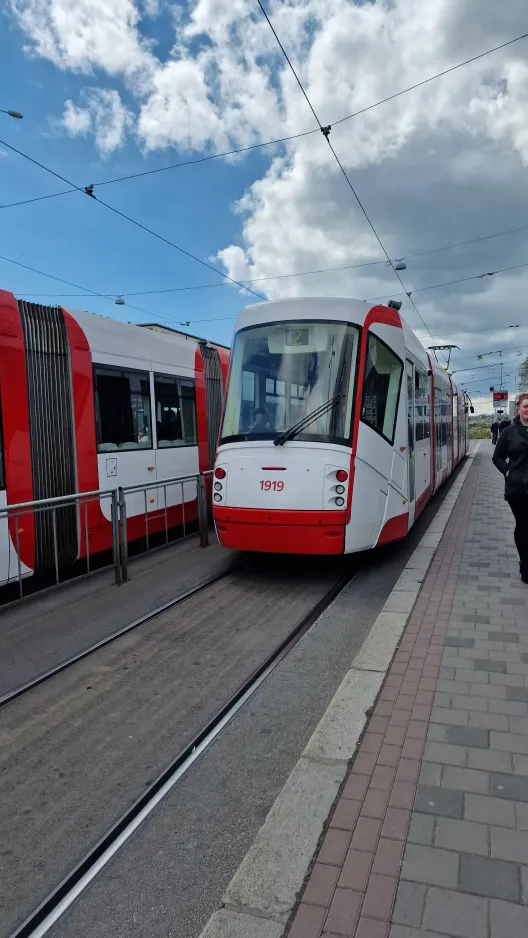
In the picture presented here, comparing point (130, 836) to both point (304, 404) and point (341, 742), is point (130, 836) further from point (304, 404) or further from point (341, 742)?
point (304, 404)

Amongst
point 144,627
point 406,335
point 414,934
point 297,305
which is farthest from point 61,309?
point 414,934

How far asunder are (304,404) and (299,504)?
108 cm

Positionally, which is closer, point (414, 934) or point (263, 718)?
point (414, 934)

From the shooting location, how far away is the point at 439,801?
8.57 feet

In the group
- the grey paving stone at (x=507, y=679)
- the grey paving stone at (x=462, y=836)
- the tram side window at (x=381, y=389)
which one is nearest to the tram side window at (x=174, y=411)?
the tram side window at (x=381, y=389)

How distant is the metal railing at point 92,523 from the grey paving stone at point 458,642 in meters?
3.62

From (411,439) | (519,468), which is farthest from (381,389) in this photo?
(519,468)

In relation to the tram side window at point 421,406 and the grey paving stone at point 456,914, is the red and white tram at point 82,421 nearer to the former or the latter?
the tram side window at point 421,406

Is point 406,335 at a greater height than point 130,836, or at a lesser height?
greater

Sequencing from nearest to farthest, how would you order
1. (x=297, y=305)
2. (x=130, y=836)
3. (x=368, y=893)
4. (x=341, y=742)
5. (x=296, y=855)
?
(x=368, y=893)
(x=296, y=855)
(x=130, y=836)
(x=341, y=742)
(x=297, y=305)

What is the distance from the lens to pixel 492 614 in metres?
5.04

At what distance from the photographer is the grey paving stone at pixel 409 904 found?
6.58 ft

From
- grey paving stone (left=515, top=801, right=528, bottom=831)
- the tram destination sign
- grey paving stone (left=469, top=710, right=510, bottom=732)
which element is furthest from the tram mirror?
the tram destination sign

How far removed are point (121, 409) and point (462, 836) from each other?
616 cm
